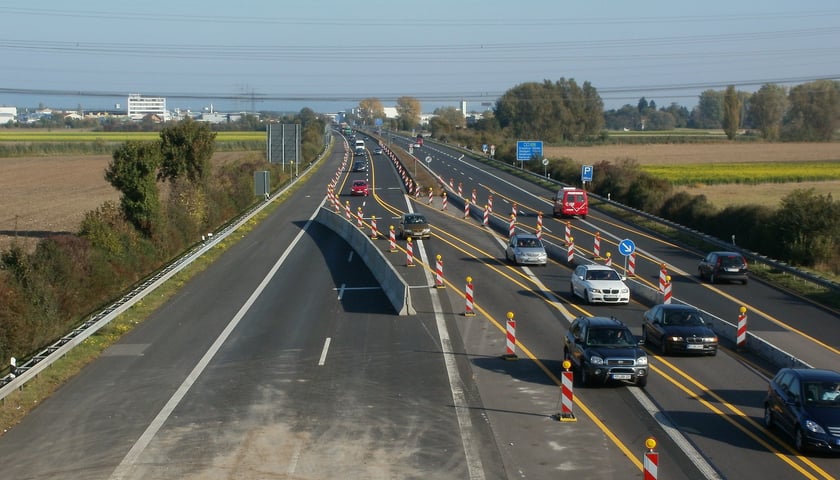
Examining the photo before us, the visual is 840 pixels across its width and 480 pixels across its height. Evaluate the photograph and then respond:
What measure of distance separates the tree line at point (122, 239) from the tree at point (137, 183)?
1.7 inches

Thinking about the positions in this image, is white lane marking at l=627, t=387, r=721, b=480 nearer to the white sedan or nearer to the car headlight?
the car headlight

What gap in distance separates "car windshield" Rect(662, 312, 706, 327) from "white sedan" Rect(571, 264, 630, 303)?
6.68m

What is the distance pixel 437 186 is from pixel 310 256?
37.3 metres

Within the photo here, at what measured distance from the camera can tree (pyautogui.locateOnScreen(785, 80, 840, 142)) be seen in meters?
167

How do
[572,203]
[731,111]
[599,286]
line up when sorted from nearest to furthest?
[599,286] → [572,203] → [731,111]

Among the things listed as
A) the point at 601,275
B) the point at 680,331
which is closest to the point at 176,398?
the point at 680,331

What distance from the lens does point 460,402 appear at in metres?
18.8

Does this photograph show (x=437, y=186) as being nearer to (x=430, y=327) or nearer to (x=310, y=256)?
(x=310, y=256)

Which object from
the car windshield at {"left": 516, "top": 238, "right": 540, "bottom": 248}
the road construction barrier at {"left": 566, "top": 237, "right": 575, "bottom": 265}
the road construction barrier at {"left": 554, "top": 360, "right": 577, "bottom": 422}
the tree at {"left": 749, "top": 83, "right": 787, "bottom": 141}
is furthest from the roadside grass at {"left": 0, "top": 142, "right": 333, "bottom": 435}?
the tree at {"left": 749, "top": 83, "right": 787, "bottom": 141}

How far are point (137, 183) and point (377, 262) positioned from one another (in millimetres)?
13086

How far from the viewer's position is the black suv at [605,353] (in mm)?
19547

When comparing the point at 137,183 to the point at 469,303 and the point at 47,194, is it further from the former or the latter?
the point at 47,194

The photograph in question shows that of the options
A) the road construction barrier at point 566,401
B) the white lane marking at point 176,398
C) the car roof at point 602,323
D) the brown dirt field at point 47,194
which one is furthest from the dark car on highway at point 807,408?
the brown dirt field at point 47,194

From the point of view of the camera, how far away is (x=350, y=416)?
1766 centimetres
